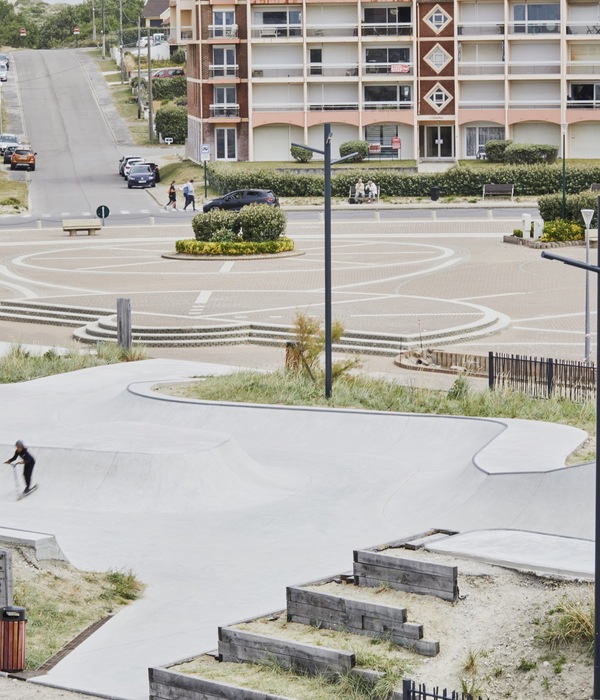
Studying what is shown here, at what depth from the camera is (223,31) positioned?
7662 cm

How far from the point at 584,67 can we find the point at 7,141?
32520mm

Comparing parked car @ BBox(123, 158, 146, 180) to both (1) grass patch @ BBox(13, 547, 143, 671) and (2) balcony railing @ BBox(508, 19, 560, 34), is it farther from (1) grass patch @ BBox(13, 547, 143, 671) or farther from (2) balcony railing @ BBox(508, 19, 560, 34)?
(1) grass patch @ BBox(13, 547, 143, 671)

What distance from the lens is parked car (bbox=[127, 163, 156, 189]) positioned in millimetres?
71625

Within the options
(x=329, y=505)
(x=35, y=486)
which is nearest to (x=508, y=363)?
(x=329, y=505)

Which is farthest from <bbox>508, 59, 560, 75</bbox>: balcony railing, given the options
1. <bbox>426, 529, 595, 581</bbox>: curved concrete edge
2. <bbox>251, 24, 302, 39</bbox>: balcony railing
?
<bbox>426, 529, 595, 581</bbox>: curved concrete edge

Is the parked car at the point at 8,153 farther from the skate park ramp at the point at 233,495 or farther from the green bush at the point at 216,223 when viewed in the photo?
the skate park ramp at the point at 233,495

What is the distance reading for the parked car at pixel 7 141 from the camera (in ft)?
267

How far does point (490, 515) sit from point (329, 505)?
8.57 ft

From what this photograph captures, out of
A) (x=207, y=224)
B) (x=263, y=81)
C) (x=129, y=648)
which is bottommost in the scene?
(x=129, y=648)

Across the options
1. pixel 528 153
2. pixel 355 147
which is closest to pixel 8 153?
pixel 355 147

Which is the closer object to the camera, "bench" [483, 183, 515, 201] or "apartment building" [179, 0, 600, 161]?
"bench" [483, 183, 515, 201]

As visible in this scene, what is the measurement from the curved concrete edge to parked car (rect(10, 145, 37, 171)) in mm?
65198

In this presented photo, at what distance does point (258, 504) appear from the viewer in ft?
64.6

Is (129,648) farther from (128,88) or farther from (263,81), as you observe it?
(128,88)
